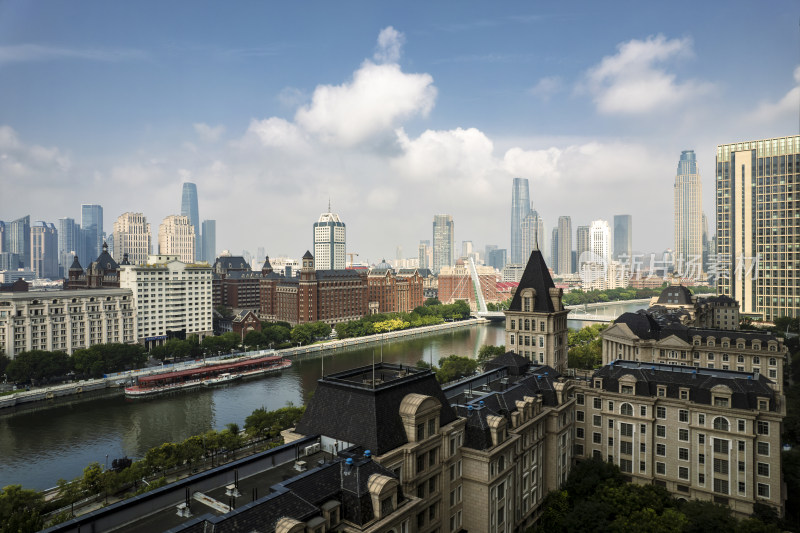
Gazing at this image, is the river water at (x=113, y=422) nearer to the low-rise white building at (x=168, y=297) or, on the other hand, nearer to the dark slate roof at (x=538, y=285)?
the dark slate roof at (x=538, y=285)

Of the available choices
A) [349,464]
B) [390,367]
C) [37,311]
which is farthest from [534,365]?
[37,311]

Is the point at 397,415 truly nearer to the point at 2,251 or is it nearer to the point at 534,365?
the point at 534,365

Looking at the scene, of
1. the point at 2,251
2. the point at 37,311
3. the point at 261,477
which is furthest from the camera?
the point at 2,251

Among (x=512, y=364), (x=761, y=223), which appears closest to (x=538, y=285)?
(x=512, y=364)

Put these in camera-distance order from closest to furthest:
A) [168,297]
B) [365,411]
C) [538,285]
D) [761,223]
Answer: [365,411]
[538,285]
[761,223]
[168,297]

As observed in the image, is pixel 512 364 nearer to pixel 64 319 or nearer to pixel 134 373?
pixel 134 373
